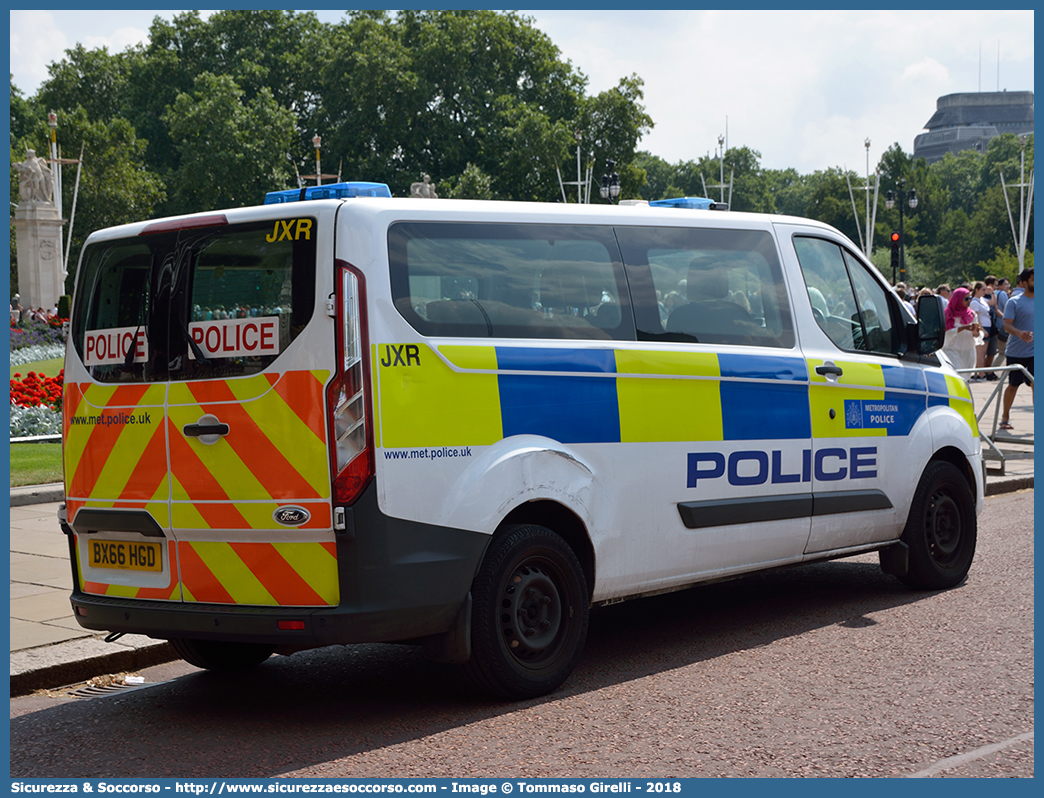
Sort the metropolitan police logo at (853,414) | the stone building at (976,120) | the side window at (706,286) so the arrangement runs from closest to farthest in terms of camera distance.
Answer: the side window at (706,286)
the metropolitan police logo at (853,414)
the stone building at (976,120)

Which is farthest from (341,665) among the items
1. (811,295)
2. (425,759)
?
(811,295)

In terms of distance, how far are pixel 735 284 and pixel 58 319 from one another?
→ 31.0 meters

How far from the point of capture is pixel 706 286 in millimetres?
6039

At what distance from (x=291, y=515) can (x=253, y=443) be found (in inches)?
13.1

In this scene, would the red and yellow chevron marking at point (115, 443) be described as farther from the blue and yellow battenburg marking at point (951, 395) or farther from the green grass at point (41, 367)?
the green grass at point (41, 367)

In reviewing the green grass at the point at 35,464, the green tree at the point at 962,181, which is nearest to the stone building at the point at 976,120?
the green tree at the point at 962,181

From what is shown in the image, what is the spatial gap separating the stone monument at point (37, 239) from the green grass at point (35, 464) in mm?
30717

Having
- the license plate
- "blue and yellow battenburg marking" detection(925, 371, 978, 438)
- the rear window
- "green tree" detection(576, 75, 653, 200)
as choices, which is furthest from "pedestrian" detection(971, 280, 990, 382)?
"green tree" detection(576, 75, 653, 200)

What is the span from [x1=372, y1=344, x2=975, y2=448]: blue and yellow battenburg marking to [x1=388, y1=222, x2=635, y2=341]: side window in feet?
0.37

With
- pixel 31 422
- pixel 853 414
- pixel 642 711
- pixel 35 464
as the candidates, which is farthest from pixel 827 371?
pixel 31 422

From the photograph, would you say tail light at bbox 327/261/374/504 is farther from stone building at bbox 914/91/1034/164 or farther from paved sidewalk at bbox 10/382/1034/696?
stone building at bbox 914/91/1034/164

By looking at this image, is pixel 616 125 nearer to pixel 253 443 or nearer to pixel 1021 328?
pixel 1021 328

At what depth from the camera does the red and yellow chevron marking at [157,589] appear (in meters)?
5.00

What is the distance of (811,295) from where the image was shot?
660 centimetres
